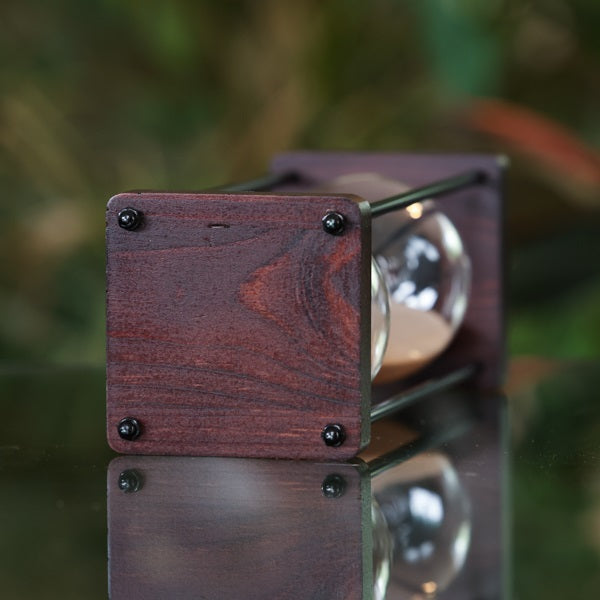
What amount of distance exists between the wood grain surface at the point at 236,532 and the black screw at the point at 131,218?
0.10 meters

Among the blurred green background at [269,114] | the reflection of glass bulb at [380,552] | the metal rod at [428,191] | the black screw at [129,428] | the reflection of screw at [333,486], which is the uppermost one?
the blurred green background at [269,114]

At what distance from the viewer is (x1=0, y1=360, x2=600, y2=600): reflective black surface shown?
434 millimetres

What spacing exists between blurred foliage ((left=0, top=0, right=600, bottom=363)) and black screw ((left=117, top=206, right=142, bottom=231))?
112cm

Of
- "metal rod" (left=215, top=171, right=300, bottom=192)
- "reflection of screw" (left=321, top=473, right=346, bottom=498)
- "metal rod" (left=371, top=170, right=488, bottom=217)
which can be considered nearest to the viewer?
"reflection of screw" (left=321, top=473, right=346, bottom=498)

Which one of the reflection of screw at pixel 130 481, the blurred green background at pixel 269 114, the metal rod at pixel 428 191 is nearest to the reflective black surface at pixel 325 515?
the reflection of screw at pixel 130 481

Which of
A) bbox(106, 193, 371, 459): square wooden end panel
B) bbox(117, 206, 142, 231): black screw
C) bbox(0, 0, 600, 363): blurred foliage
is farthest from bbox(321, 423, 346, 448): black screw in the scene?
bbox(0, 0, 600, 363): blurred foliage

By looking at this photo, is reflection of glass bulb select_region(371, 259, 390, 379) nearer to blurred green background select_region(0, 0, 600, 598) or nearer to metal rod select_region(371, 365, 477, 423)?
metal rod select_region(371, 365, 477, 423)

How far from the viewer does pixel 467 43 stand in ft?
5.62

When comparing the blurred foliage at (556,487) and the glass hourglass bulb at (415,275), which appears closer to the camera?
the blurred foliage at (556,487)

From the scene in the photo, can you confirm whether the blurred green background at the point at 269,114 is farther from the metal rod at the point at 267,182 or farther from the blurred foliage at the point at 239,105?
the metal rod at the point at 267,182

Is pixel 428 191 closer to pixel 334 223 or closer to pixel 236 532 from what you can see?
pixel 334 223

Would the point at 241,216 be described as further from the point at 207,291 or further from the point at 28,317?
the point at 28,317

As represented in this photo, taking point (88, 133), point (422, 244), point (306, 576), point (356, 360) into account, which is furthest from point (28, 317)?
point (306, 576)

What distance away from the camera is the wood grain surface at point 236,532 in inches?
17.0
